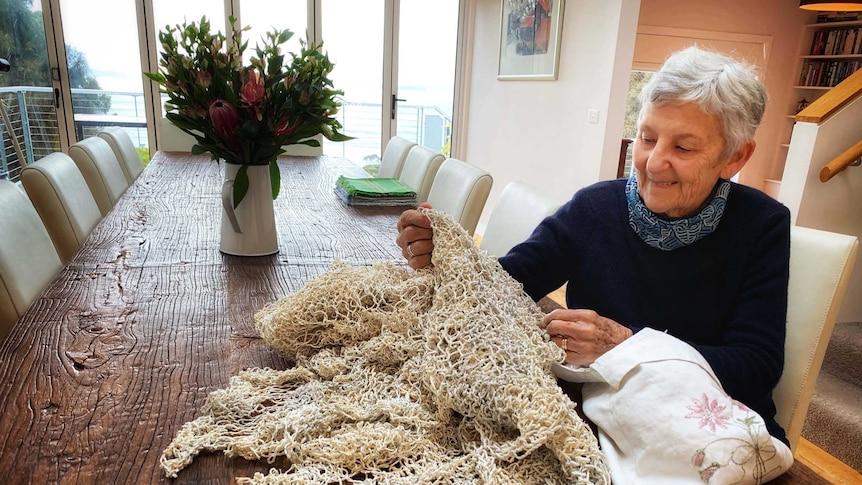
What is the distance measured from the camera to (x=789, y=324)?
37.6 inches

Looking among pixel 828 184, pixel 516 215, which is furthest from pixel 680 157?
pixel 828 184

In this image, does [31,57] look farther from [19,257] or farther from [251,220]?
[251,220]

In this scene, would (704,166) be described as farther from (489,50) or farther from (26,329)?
(489,50)

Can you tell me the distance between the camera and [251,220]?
1.39 m

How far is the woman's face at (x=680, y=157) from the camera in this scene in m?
0.95

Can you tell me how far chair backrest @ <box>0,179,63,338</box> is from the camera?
3.69ft

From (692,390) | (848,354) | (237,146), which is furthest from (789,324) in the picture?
(848,354)

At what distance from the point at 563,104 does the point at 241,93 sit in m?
3.03

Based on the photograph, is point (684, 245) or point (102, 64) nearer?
point (684, 245)

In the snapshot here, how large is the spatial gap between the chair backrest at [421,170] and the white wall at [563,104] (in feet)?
4.73

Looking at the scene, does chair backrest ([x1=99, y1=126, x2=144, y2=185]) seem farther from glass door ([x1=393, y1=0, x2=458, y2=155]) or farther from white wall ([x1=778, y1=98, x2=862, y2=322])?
white wall ([x1=778, y1=98, x2=862, y2=322])

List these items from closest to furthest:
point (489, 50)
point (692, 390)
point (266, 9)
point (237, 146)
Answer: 1. point (692, 390)
2. point (237, 146)
3. point (266, 9)
4. point (489, 50)

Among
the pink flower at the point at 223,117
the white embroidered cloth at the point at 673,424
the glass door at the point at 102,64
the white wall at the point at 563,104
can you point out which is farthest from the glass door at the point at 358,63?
the white embroidered cloth at the point at 673,424

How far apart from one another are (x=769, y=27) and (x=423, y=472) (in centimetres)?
609
